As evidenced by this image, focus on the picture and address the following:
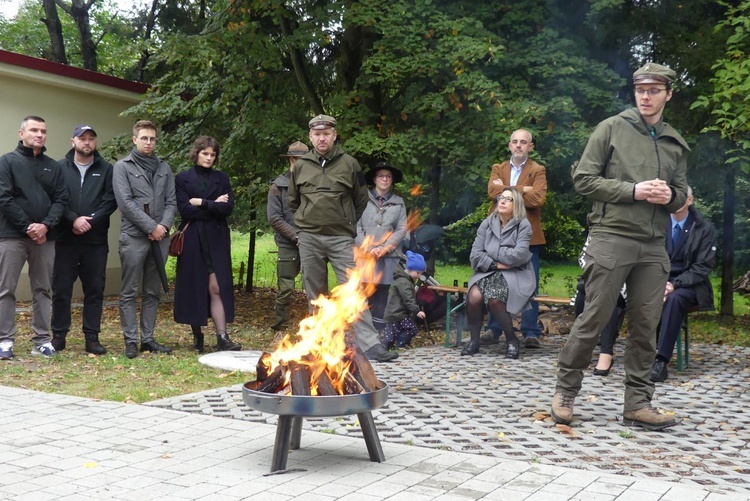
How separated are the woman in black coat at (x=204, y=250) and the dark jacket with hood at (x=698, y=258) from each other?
450cm

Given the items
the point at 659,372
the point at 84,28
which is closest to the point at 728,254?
the point at 659,372

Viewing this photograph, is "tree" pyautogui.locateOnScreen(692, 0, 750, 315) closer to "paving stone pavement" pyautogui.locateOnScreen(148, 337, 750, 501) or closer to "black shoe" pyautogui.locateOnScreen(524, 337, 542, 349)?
"paving stone pavement" pyautogui.locateOnScreen(148, 337, 750, 501)

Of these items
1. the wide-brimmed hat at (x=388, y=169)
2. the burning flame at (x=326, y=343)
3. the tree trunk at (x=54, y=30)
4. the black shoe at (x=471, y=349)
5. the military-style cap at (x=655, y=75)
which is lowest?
the black shoe at (x=471, y=349)

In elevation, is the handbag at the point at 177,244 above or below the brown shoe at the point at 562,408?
above

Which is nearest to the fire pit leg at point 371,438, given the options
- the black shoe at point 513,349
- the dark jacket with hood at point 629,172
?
the dark jacket with hood at point 629,172

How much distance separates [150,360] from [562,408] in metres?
4.31

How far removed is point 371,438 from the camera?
5145mm

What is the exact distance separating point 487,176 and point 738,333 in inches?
185

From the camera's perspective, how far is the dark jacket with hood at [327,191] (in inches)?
349

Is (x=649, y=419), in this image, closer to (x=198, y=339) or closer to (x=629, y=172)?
(x=629, y=172)

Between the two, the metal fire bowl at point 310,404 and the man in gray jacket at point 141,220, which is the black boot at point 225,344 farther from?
the metal fire bowl at point 310,404

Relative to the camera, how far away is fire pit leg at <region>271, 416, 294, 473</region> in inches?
193

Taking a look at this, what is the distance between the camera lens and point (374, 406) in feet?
16.5

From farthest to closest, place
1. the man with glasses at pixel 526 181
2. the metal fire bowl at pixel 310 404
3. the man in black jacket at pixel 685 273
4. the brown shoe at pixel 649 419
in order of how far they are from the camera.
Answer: the man with glasses at pixel 526 181
the man in black jacket at pixel 685 273
the brown shoe at pixel 649 419
the metal fire bowl at pixel 310 404
